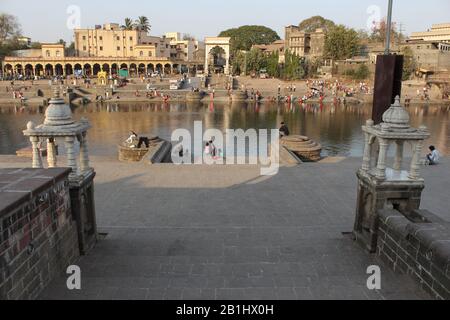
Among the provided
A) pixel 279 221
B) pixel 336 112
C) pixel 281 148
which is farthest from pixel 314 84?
pixel 279 221

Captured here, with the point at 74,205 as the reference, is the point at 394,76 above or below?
above

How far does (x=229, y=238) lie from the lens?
259 inches

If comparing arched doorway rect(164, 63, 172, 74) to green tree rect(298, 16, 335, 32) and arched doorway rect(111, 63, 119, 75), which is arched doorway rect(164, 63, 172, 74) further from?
green tree rect(298, 16, 335, 32)

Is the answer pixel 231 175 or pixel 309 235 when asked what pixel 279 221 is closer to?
pixel 309 235

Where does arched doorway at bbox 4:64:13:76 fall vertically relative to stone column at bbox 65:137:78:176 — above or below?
above

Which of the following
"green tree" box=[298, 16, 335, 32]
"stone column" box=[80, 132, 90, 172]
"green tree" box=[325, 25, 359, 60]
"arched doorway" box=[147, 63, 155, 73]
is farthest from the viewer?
"green tree" box=[298, 16, 335, 32]

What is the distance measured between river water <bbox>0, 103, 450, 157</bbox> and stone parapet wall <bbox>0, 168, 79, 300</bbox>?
42.4 feet

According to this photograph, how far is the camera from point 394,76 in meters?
8.28

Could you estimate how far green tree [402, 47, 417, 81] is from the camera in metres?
54.7

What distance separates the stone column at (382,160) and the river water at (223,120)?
1338cm

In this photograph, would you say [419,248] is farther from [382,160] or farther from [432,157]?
[432,157]

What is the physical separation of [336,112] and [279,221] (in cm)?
3044

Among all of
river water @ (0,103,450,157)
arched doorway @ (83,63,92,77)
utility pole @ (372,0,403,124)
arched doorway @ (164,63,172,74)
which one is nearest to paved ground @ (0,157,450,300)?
utility pole @ (372,0,403,124)

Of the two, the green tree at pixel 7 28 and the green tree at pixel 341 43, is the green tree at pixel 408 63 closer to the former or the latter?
the green tree at pixel 341 43
